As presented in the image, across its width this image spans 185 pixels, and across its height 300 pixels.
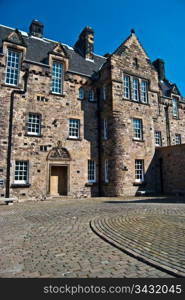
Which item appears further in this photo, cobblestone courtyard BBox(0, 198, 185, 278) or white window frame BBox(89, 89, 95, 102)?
white window frame BBox(89, 89, 95, 102)

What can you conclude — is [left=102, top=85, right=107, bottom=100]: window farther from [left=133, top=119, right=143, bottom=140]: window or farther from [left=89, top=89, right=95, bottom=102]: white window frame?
[left=133, top=119, right=143, bottom=140]: window

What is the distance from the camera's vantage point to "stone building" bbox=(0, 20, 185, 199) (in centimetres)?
1612

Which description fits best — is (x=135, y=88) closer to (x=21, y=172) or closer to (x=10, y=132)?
(x=10, y=132)

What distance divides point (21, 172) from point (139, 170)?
10.3 m

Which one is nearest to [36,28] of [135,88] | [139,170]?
[135,88]

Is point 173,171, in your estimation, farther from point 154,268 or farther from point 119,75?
point 154,268

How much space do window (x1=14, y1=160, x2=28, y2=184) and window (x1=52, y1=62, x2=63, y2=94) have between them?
22.8ft

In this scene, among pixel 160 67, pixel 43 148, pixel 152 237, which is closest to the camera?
pixel 152 237

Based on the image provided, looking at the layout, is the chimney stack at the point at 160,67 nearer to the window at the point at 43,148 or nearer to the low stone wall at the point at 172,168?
the low stone wall at the point at 172,168

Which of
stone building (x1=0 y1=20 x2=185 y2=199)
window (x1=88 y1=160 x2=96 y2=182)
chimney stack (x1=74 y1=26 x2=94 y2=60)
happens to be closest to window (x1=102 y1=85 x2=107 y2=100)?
stone building (x1=0 y1=20 x2=185 y2=199)

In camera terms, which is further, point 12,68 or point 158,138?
point 158,138

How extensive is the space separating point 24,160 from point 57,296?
14.0m

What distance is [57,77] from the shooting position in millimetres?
18656

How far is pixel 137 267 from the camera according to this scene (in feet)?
11.9
